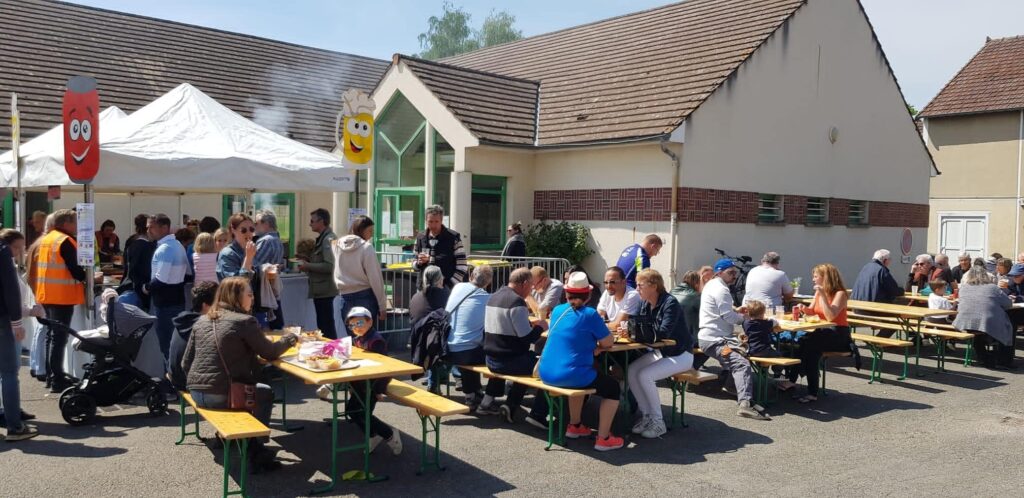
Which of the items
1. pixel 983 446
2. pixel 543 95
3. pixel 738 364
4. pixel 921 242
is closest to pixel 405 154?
pixel 543 95

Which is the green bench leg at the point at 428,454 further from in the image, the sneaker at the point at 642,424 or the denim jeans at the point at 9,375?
the denim jeans at the point at 9,375

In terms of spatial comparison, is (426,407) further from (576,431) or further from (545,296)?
(545,296)

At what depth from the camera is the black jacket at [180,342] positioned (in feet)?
21.6

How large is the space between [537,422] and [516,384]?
0.42 m

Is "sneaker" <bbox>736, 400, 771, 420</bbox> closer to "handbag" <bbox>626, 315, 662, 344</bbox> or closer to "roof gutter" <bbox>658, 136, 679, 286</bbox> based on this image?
"handbag" <bbox>626, 315, 662, 344</bbox>

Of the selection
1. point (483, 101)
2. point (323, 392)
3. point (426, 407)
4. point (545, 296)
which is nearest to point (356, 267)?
point (323, 392)

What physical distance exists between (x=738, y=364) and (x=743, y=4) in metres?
12.2

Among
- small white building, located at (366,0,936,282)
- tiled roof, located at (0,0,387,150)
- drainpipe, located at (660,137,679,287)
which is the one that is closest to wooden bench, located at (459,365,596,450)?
drainpipe, located at (660,137,679,287)

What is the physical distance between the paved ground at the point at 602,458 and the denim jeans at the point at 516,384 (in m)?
0.21

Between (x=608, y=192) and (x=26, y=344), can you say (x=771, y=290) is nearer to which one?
(x=608, y=192)

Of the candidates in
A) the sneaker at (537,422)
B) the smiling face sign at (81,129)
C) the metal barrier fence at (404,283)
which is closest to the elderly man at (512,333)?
the sneaker at (537,422)

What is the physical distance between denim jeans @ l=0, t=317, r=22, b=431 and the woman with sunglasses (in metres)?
1.98

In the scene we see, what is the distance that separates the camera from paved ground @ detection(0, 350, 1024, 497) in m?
5.87

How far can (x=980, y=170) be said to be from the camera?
2653 centimetres
